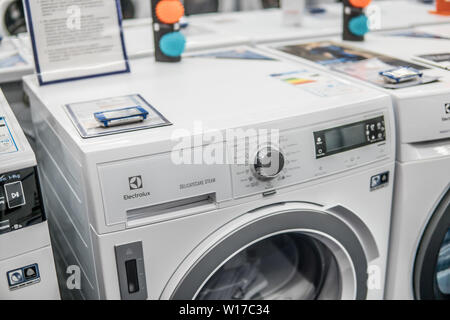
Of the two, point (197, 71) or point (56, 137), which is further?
point (197, 71)

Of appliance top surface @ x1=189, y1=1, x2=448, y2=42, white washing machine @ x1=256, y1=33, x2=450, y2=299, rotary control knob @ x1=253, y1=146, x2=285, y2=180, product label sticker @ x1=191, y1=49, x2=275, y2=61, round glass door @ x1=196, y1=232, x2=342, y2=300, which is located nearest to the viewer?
rotary control knob @ x1=253, y1=146, x2=285, y2=180

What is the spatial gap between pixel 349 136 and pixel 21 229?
60cm

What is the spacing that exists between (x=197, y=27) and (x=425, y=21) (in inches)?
28.1

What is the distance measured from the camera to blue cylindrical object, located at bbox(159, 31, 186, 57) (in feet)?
4.13

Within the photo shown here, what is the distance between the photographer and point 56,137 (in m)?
0.99

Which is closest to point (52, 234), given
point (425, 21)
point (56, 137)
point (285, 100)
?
point (56, 137)

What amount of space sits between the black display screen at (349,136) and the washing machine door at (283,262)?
0.41 ft

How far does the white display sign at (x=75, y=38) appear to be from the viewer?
1108 mm

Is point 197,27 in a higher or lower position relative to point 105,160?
higher

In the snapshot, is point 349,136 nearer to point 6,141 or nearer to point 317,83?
point 317,83

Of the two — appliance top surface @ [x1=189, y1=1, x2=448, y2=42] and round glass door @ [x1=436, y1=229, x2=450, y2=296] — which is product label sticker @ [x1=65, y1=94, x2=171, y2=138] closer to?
appliance top surface @ [x1=189, y1=1, x2=448, y2=42]

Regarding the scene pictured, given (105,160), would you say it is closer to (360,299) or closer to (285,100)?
(285,100)

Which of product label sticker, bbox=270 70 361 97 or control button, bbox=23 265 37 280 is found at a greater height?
product label sticker, bbox=270 70 361 97

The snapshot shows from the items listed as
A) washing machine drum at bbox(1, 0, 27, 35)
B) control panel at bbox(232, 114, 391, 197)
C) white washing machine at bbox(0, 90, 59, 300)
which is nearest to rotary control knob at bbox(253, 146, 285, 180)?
control panel at bbox(232, 114, 391, 197)
